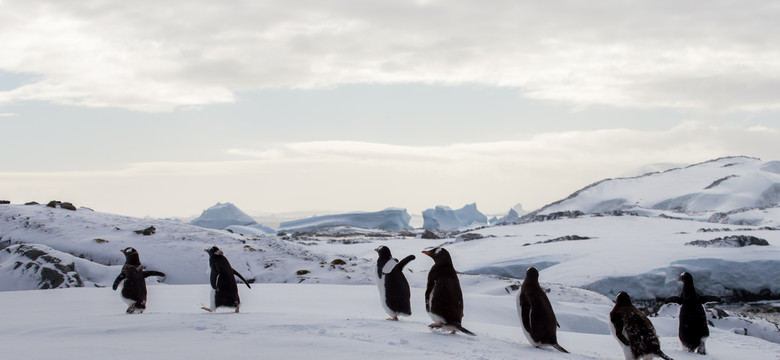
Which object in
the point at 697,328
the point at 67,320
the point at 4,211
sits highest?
the point at 4,211

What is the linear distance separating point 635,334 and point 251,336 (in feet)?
11.6

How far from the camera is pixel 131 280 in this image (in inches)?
262

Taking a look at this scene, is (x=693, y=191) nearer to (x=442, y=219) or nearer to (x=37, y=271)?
(x=442, y=219)

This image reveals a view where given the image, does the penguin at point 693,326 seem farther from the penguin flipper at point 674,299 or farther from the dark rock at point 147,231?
the dark rock at point 147,231

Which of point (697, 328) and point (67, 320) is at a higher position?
point (67, 320)

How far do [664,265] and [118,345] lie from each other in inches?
525

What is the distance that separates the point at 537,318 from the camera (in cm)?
553

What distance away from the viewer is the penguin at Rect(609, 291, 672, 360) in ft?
18.1

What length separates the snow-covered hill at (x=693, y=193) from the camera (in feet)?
115

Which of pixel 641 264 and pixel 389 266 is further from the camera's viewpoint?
pixel 641 264

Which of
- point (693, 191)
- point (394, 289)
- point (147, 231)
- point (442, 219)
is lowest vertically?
point (394, 289)

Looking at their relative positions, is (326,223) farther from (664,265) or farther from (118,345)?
(118,345)

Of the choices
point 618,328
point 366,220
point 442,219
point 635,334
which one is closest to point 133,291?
point 618,328

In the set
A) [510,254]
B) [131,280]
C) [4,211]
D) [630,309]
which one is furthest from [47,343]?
[510,254]
